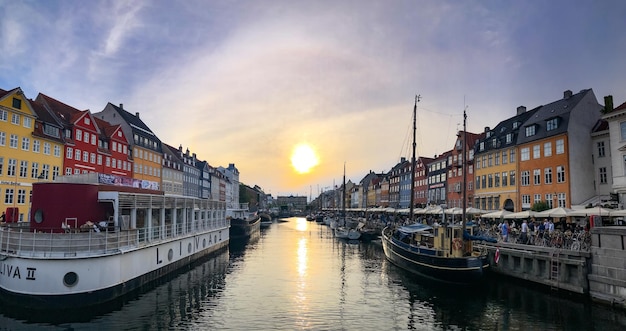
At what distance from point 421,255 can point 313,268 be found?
1120cm

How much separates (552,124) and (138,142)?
64.5 meters

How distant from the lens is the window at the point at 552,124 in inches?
1800

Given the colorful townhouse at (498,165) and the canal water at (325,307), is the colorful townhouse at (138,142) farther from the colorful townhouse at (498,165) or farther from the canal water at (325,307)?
the colorful townhouse at (498,165)

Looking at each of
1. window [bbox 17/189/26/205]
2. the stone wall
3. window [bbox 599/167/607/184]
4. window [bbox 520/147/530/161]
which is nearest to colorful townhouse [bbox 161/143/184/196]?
window [bbox 17/189/26/205]

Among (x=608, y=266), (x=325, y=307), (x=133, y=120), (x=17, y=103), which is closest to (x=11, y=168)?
(x=17, y=103)

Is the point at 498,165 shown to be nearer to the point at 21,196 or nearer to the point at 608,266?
the point at 608,266

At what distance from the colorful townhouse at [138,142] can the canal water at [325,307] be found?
146 ft

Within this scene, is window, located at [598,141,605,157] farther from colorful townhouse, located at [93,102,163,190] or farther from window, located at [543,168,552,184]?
colorful townhouse, located at [93,102,163,190]

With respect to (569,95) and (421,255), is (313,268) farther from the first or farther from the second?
(569,95)

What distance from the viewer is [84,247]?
21016 millimetres

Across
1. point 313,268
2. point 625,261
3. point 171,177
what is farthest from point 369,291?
point 171,177

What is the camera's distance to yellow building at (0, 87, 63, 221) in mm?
41625

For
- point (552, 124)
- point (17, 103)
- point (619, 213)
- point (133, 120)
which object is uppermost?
point (133, 120)

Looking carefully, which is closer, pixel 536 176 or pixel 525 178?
pixel 536 176
